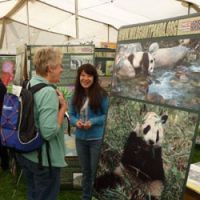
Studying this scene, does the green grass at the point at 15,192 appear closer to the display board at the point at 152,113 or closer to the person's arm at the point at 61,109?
the display board at the point at 152,113

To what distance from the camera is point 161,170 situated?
1.85 metres

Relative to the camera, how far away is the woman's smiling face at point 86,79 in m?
2.85

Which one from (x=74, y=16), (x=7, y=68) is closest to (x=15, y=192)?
(x=7, y=68)

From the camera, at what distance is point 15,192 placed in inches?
152

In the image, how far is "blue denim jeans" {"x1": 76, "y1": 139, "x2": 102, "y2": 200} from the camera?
2.86 meters

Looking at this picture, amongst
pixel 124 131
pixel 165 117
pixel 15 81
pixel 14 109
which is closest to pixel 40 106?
pixel 14 109

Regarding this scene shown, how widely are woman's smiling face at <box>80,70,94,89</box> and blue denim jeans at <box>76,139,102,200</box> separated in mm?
471

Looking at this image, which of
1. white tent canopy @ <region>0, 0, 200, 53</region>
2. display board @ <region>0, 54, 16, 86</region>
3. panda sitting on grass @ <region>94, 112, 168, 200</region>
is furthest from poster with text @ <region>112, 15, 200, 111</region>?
white tent canopy @ <region>0, 0, 200, 53</region>

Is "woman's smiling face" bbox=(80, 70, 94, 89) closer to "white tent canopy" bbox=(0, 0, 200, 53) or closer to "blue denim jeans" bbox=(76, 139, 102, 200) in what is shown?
"blue denim jeans" bbox=(76, 139, 102, 200)

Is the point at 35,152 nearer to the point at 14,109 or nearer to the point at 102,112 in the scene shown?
the point at 14,109

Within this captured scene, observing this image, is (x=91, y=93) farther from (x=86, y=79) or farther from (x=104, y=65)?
(x=104, y=65)

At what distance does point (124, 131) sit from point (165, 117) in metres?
0.42

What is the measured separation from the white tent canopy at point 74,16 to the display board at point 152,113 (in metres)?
4.86

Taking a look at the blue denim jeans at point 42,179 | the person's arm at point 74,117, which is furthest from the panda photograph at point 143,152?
the person's arm at point 74,117
